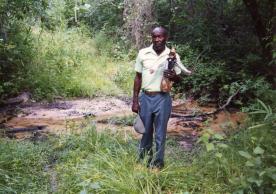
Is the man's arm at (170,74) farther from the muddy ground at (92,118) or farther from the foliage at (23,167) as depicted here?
the muddy ground at (92,118)

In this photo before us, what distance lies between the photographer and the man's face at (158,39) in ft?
15.1

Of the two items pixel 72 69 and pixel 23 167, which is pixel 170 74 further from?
pixel 72 69

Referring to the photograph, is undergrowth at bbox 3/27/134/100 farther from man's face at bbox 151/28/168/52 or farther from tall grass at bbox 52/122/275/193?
man's face at bbox 151/28/168/52

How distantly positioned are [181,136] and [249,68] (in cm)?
320

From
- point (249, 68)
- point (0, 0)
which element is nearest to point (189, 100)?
point (249, 68)

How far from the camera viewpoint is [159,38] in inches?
182

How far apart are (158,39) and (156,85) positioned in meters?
0.51

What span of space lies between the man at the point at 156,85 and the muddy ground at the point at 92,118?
1.97m

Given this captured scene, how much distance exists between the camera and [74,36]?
13.7 m

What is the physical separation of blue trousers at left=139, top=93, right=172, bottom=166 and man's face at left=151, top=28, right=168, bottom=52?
20.5 inches

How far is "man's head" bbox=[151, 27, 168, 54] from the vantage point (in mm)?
4602

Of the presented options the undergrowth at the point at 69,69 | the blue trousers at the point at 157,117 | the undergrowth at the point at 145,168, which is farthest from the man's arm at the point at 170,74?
the undergrowth at the point at 69,69

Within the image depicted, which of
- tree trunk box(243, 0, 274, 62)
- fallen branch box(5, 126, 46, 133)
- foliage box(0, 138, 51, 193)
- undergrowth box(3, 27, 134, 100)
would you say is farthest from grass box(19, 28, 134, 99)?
foliage box(0, 138, 51, 193)

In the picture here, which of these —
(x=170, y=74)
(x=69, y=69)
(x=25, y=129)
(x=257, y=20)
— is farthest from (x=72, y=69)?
(x=170, y=74)
